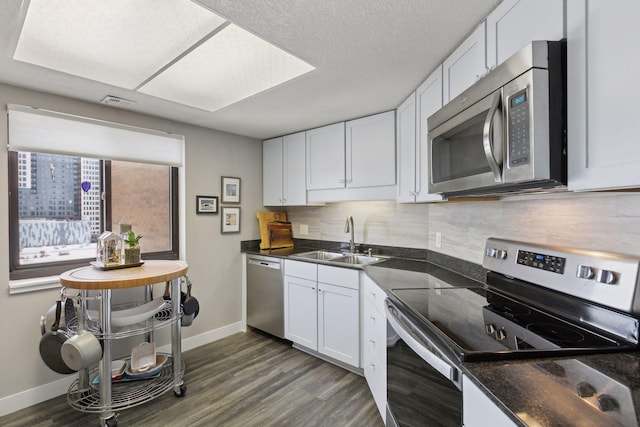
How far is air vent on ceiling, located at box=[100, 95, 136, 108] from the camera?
2.29 m

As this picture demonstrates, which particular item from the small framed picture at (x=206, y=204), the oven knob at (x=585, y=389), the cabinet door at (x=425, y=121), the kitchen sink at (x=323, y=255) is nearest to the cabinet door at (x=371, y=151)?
the cabinet door at (x=425, y=121)

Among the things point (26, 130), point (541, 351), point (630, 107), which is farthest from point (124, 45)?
point (541, 351)

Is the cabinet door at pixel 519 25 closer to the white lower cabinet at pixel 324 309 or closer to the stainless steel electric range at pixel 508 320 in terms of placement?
the stainless steel electric range at pixel 508 320

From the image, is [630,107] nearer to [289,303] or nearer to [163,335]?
[289,303]

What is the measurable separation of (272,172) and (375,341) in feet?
7.38

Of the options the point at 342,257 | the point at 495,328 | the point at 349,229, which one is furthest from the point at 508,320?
the point at 349,229

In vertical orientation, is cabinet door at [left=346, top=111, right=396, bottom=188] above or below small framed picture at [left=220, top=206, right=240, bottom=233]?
above

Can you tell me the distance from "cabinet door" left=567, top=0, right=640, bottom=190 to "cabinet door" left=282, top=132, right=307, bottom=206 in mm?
2506

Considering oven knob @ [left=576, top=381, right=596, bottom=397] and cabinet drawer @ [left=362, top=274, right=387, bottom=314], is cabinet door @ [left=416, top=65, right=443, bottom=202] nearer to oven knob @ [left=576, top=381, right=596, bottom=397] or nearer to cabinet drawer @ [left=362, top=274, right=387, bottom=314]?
cabinet drawer @ [left=362, top=274, right=387, bottom=314]

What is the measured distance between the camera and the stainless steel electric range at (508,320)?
0.95 m

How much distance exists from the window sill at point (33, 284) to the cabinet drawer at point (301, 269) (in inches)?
69.1

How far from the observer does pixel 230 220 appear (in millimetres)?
3350

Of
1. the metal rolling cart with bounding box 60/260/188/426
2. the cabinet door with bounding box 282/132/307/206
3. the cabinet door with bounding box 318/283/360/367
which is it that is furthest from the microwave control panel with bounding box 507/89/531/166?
the cabinet door with bounding box 282/132/307/206

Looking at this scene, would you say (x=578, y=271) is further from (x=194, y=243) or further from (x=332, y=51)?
(x=194, y=243)
